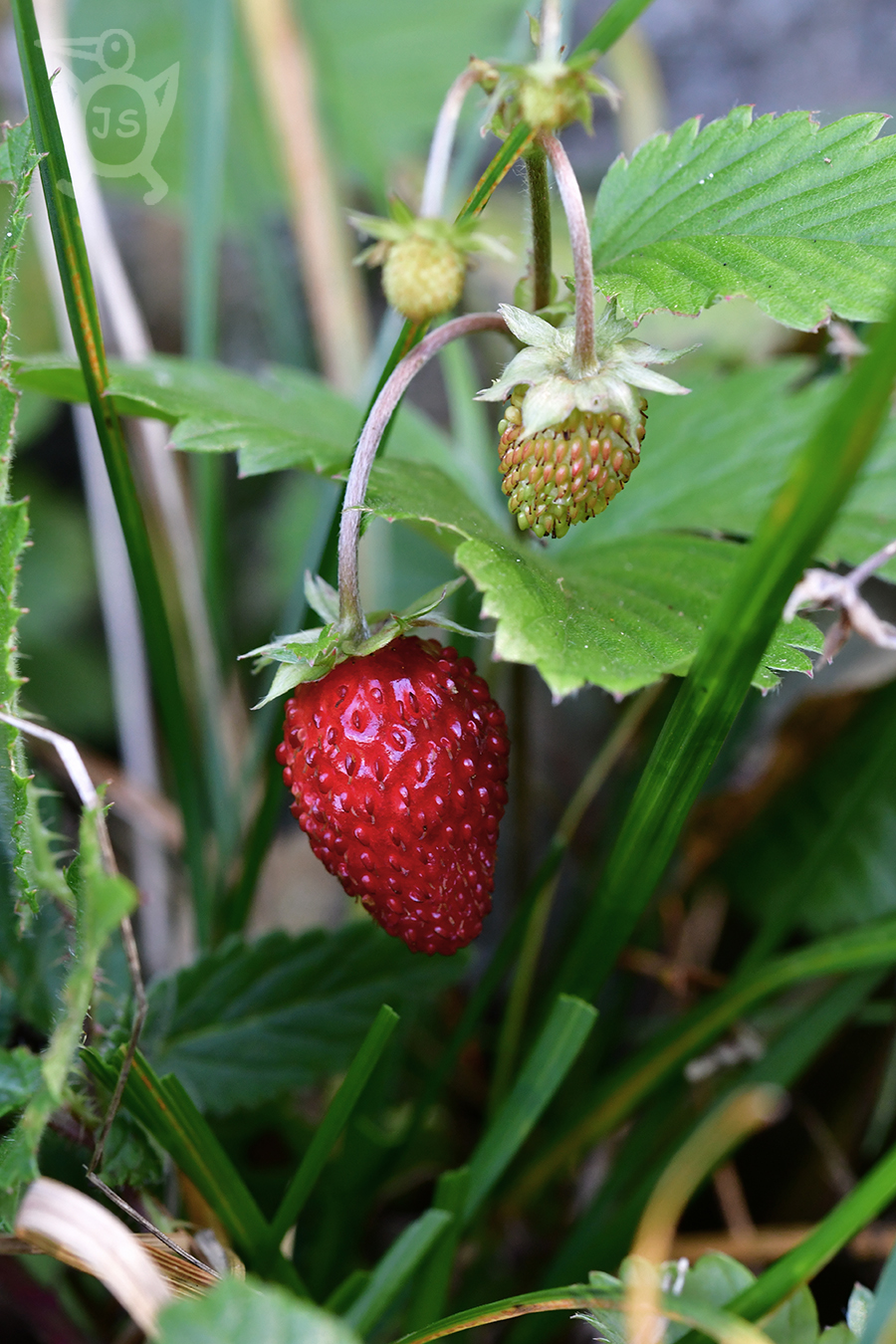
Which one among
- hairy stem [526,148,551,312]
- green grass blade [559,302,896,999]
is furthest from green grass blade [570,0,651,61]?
green grass blade [559,302,896,999]

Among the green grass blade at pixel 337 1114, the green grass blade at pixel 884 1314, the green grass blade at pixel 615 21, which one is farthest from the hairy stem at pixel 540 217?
the green grass blade at pixel 884 1314

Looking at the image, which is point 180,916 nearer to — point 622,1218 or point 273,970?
point 273,970

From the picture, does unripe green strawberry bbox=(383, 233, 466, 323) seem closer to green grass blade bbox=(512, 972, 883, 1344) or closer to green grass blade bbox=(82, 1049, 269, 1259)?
green grass blade bbox=(82, 1049, 269, 1259)

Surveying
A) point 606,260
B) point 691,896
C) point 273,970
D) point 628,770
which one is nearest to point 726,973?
point 691,896

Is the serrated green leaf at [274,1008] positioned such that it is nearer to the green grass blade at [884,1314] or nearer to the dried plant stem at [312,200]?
the green grass blade at [884,1314]

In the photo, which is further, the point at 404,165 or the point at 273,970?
the point at 404,165

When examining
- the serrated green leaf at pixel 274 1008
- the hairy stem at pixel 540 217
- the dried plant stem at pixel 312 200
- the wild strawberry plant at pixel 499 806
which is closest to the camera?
the wild strawberry plant at pixel 499 806
